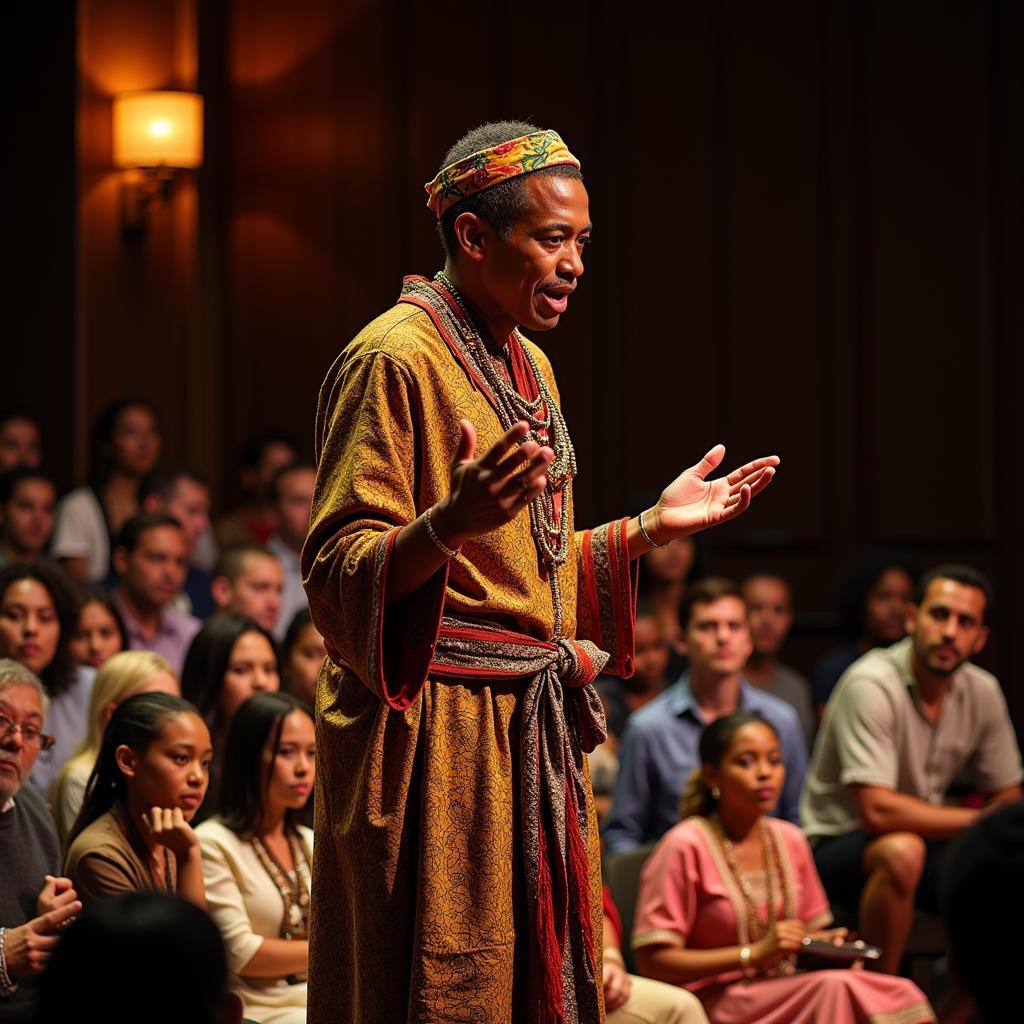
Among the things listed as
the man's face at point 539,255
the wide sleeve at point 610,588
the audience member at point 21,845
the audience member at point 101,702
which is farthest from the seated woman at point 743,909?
the man's face at point 539,255

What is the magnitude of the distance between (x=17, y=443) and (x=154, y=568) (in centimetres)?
110

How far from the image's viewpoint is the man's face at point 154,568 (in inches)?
188

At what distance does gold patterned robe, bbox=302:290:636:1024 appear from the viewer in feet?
6.79

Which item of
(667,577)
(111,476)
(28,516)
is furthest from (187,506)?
(667,577)

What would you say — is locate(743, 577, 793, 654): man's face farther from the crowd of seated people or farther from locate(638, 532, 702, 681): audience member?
locate(638, 532, 702, 681): audience member

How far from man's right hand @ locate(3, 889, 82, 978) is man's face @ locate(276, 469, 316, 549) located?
9.40ft

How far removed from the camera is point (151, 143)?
19.6 ft

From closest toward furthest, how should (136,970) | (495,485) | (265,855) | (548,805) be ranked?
1. (136,970)
2. (495,485)
3. (548,805)
4. (265,855)

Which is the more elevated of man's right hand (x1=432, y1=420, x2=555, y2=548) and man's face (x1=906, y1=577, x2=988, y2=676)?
man's right hand (x1=432, y1=420, x2=555, y2=548)

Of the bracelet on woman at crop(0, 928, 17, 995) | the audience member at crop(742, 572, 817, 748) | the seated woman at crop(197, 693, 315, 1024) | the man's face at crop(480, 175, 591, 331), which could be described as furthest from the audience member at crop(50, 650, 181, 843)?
the audience member at crop(742, 572, 817, 748)

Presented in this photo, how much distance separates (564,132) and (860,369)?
1319 millimetres

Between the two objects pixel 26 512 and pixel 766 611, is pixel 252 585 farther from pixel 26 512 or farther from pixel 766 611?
pixel 766 611

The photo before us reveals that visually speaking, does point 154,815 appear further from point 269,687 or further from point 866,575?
point 866,575

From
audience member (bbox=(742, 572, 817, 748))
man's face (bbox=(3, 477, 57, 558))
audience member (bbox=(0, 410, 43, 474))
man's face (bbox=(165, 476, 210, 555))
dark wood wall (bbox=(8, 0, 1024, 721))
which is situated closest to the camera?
man's face (bbox=(3, 477, 57, 558))
